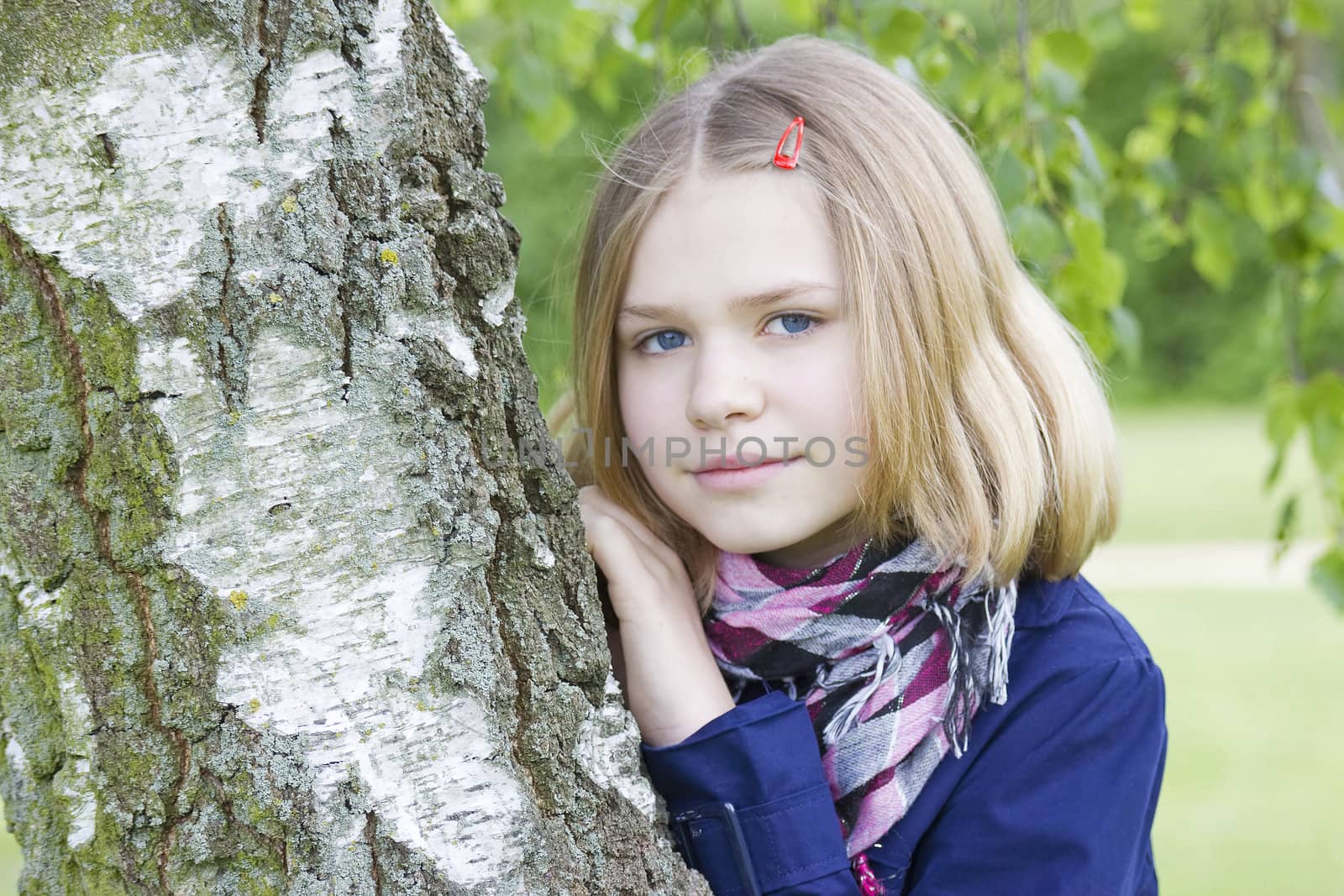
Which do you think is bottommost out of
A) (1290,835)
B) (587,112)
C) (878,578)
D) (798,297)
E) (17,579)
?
(1290,835)

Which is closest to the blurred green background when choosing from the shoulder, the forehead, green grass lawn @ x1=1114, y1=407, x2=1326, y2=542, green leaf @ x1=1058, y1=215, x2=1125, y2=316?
green leaf @ x1=1058, y1=215, x2=1125, y2=316

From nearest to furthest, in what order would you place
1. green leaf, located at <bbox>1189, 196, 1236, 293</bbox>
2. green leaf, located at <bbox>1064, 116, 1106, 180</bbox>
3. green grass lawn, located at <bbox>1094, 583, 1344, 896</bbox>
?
green leaf, located at <bbox>1064, 116, 1106, 180</bbox> < green leaf, located at <bbox>1189, 196, 1236, 293</bbox> < green grass lawn, located at <bbox>1094, 583, 1344, 896</bbox>

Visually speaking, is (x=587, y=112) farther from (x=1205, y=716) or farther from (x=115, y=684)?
(x=115, y=684)

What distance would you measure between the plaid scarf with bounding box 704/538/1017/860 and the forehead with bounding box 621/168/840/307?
0.34m

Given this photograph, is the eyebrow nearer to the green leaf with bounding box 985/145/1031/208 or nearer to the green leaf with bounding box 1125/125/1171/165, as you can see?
the green leaf with bounding box 985/145/1031/208

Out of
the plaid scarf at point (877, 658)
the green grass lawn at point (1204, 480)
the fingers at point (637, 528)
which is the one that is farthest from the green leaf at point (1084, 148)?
the green grass lawn at point (1204, 480)

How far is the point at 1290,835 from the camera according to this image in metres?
4.14

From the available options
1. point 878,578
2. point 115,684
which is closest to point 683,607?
point 878,578

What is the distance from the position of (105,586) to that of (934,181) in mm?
997

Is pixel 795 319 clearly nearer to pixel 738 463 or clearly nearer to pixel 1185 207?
pixel 738 463

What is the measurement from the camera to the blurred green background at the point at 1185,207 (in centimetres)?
182

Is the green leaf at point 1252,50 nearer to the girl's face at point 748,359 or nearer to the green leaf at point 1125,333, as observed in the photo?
the green leaf at point 1125,333

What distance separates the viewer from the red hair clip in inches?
51.7

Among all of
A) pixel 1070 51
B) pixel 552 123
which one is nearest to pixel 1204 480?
pixel 552 123
